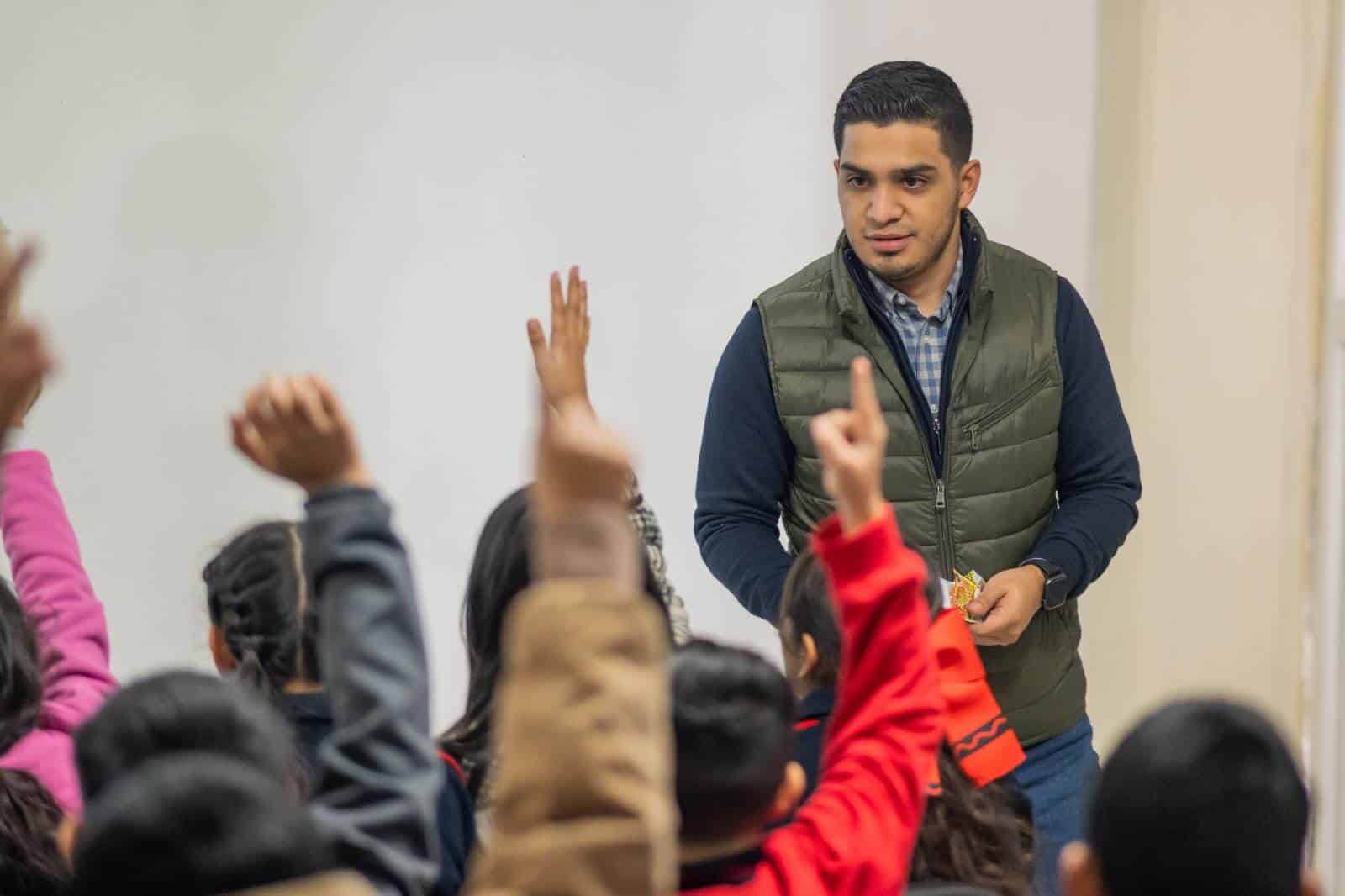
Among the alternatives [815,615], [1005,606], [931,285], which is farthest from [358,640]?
[931,285]

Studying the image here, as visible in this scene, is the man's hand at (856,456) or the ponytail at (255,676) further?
the ponytail at (255,676)

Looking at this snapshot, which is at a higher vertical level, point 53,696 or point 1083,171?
point 1083,171

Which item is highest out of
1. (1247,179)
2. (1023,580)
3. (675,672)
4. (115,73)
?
(115,73)

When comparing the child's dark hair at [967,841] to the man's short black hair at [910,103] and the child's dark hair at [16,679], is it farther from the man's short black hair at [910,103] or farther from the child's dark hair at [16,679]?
the man's short black hair at [910,103]

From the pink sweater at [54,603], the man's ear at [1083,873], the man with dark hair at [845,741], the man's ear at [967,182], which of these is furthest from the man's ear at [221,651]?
the man's ear at [967,182]

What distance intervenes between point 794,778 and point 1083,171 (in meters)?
2.16

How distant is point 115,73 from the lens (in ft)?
9.53

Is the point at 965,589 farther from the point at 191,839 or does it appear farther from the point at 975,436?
the point at 191,839

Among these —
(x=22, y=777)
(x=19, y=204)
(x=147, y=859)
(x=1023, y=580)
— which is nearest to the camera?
(x=147, y=859)

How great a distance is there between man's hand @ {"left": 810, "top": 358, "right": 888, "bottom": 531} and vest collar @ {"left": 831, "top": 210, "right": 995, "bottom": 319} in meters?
1.27

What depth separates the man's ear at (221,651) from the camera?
6.19 ft

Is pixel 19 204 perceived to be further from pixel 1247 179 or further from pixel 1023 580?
pixel 1247 179

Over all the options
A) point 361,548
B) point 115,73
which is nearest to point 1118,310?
point 115,73

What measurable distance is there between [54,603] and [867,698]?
961mm
